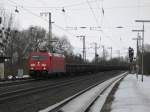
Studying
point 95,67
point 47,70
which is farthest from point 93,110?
point 95,67

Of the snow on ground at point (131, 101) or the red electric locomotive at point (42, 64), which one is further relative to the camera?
the red electric locomotive at point (42, 64)

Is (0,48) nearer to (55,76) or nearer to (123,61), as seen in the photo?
(55,76)

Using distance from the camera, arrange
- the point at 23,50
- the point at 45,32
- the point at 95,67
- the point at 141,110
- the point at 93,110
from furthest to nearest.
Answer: the point at 45,32
the point at 23,50
the point at 95,67
the point at 93,110
the point at 141,110

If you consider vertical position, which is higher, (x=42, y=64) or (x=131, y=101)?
(x=42, y=64)

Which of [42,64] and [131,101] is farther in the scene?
[42,64]

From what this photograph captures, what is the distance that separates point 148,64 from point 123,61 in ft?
407

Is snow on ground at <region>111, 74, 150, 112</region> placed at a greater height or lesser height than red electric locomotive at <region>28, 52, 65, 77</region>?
lesser

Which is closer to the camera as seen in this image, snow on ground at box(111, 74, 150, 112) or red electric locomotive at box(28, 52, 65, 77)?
snow on ground at box(111, 74, 150, 112)

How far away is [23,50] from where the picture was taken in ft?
363

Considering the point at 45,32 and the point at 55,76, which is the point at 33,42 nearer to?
the point at 45,32

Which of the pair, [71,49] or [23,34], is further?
[71,49]

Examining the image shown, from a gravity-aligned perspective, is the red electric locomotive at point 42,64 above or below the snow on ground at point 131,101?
above

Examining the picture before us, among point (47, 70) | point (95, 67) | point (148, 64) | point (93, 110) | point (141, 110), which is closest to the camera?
point (141, 110)

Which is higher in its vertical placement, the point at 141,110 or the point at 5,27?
the point at 5,27
